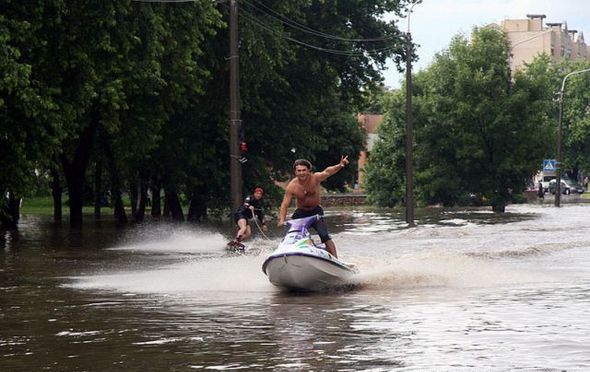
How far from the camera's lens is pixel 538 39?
176250 mm

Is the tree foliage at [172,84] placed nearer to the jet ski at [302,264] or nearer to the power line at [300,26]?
the power line at [300,26]

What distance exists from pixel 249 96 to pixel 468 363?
35092mm

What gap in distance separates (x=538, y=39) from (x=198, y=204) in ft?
442

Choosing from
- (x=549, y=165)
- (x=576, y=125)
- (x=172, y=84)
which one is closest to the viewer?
(x=172, y=84)

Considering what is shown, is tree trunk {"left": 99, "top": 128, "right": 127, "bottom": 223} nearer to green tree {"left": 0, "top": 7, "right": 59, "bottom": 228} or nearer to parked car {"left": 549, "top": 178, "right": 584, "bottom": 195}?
green tree {"left": 0, "top": 7, "right": 59, "bottom": 228}

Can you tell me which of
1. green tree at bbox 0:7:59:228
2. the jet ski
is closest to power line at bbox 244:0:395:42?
green tree at bbox 0:7:59:228

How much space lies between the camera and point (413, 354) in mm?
10938

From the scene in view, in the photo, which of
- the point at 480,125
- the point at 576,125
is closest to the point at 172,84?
the point at 480,125

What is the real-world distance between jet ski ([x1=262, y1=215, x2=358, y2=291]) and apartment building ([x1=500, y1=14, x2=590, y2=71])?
154m

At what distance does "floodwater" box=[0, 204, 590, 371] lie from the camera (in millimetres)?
10852

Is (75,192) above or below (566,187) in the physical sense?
below

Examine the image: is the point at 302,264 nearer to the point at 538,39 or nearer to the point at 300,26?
the point at 300,26

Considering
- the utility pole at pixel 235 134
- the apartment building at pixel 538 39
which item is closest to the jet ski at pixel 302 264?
the utility pole at pixel 235 134

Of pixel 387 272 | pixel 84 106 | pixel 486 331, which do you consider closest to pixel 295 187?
pixel 387 272
